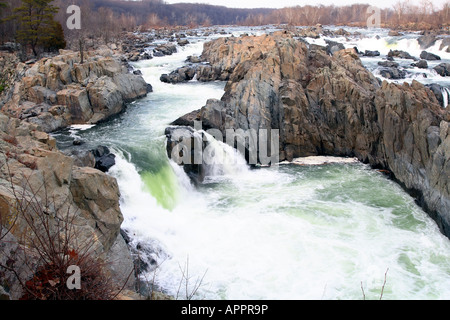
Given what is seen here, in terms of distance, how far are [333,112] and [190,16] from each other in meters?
146

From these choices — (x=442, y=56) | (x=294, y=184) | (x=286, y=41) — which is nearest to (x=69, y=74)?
(x=286, y=41)

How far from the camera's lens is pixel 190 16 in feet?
496

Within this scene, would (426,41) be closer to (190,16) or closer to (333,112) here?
(333,112)

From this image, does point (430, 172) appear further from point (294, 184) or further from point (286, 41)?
point (286, 41)

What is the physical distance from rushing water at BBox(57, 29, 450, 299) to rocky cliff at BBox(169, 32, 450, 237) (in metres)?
1.18

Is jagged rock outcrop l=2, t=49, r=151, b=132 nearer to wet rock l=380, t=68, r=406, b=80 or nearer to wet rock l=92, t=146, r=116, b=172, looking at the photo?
wet rock l=92, t=146, r=116, b=172

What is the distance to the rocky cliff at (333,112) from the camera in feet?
49.5

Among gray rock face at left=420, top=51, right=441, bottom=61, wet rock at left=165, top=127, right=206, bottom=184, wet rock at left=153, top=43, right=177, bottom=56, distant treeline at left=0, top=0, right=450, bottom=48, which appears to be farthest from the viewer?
distant treeline at left=0, top=0, right=450, bottom=48

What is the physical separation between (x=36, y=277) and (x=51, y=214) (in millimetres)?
2843

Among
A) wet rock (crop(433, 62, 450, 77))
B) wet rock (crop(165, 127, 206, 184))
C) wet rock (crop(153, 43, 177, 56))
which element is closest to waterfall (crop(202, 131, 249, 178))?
wet rock (crop(165, 127, 206, 184))

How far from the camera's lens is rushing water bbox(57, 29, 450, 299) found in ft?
32.0

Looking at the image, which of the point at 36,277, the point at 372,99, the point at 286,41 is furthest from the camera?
the point at 286,41

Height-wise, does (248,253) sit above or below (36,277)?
below

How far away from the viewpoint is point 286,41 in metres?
22.1
